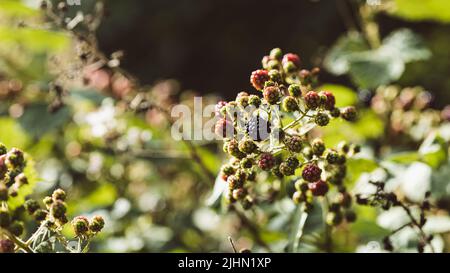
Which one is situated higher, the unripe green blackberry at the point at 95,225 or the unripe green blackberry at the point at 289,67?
the unripe green blackberry at the point at 289,67

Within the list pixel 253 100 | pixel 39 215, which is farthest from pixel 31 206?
pixel 253 100

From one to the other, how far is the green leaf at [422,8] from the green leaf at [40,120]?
149cm

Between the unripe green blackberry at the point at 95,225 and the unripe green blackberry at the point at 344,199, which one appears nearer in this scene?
the unripe green blackberry at the point at 95,225

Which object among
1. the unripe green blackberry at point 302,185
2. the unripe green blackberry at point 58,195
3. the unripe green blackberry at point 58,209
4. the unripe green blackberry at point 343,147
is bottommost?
the unripe green blackberry at point 58,209

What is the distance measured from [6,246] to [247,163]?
51cm

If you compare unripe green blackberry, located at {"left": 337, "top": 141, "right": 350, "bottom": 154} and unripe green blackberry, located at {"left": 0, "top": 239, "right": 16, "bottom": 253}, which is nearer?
unripe green blackberry, located at {"left": 0, "top": 239, "right": 16, "bottom": 253}

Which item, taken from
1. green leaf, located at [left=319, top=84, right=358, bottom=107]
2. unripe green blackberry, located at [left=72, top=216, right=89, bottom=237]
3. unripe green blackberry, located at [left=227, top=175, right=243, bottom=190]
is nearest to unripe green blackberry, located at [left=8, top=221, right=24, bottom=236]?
unripe green blackberry, located at [left=72, top=216, right=89, bottom=237]

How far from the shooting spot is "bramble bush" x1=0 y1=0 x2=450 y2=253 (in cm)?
119

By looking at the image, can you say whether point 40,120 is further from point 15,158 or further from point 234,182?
point 234,182

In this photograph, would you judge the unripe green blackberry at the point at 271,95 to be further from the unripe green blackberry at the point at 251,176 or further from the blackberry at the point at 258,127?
the unripe green blackberry at the point at 251,176

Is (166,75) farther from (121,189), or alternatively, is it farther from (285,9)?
(121,189)

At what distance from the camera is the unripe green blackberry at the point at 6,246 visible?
3.44 feet

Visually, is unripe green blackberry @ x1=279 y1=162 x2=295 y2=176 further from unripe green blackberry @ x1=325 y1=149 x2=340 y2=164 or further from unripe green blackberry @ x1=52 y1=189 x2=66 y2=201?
unripe green blackberry @ x1=52 y1=189 x2=66 y2=201

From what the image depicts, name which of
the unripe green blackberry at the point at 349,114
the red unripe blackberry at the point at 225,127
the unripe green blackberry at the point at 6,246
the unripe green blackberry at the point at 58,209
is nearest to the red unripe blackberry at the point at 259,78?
the red unripe blackberry at the point at 225,127
